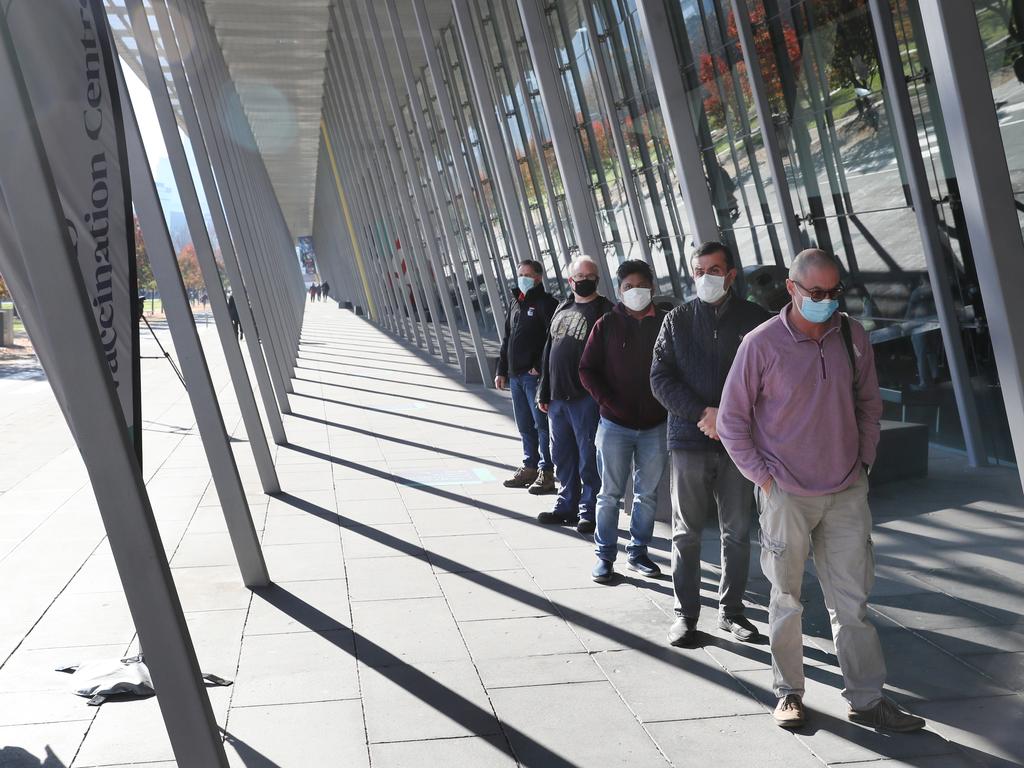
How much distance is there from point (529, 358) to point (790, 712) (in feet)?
16.8

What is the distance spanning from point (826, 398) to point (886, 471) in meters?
4.60

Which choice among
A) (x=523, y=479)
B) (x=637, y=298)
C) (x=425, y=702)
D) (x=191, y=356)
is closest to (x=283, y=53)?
(x=523, y=479)

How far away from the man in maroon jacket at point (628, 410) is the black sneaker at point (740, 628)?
3.52ft

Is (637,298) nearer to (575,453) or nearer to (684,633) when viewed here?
(684,633)

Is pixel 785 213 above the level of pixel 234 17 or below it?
below

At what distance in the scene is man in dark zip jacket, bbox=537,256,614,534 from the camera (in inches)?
307

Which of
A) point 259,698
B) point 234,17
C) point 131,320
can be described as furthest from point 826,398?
point 234,17

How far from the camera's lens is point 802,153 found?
10062 mm

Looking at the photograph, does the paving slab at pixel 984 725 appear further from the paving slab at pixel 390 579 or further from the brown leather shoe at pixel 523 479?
the brown leather shoe at pixel 523 479

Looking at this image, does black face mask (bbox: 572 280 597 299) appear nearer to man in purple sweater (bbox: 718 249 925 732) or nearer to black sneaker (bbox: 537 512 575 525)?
black sneaker (bbox: 537 512 575 525)

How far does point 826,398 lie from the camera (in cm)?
457

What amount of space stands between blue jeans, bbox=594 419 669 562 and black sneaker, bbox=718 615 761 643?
106cm

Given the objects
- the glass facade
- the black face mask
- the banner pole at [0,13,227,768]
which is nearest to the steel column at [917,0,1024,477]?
the glass facade

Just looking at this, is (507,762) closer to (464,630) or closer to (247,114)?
(464,630)
